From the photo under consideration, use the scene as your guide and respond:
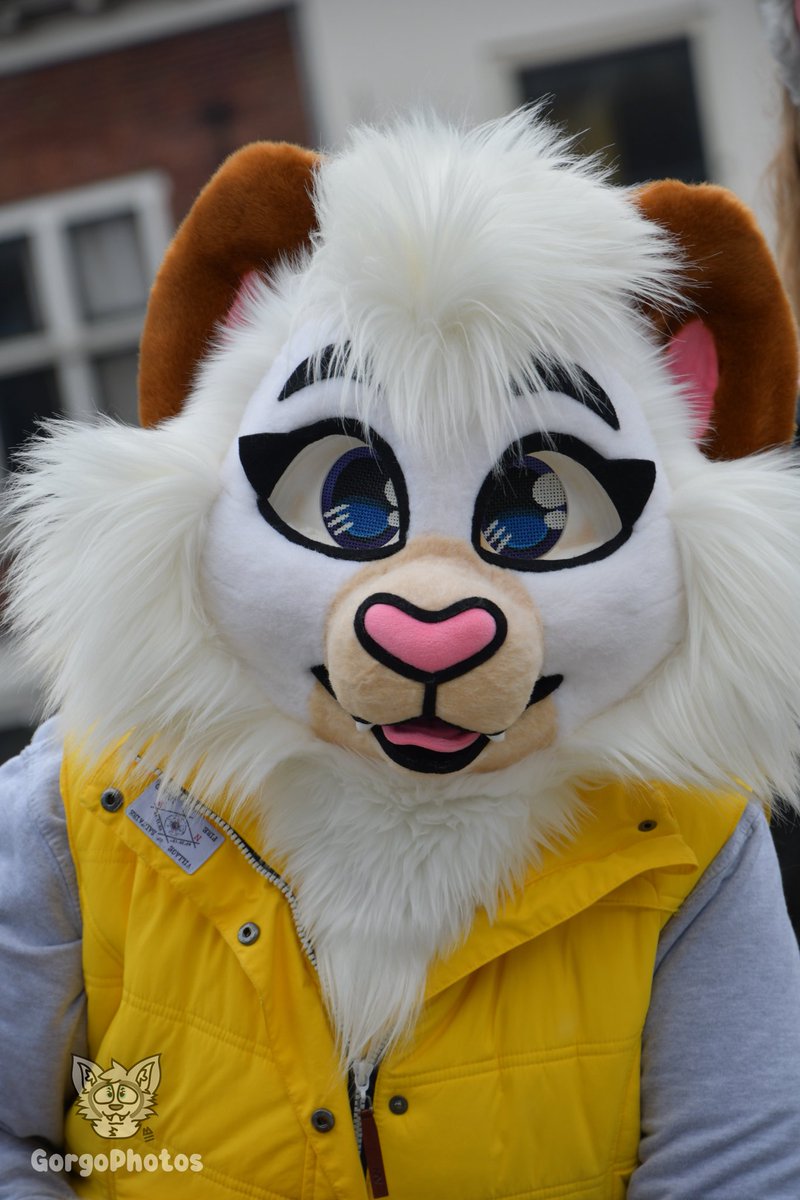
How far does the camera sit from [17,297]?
554 cm

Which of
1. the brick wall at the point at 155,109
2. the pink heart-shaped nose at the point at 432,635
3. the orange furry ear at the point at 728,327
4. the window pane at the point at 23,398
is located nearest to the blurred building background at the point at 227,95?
the brick wall at the point at 155,109

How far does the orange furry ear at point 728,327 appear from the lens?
1.03 metres

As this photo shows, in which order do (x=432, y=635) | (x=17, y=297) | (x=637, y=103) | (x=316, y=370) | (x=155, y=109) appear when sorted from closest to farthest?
(x=432, y=635) → (x=316, y=370) → (x=637, y=103) → (x=155, y=109) → (x=17, y=297)

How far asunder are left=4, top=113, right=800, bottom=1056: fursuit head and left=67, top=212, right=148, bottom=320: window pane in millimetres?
4491

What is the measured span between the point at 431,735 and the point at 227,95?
4861mm

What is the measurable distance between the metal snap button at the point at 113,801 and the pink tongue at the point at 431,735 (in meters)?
0.29

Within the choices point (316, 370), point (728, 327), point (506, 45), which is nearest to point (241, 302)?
point (316, 370)

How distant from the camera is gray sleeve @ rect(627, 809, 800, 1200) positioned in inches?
40.7

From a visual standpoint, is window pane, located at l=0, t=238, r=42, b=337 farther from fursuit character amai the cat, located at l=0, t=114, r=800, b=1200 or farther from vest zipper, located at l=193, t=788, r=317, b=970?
vest zipper, located at l=193, t=788, r=317, b=970

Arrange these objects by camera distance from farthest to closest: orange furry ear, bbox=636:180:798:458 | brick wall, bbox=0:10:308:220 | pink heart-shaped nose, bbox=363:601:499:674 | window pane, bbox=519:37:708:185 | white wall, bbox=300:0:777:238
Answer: brick wall, bbox=0:10:308:220 → window pane, bbox=519:37:708:185 → white wall, bbox=300:0:777:238 → orange furry ear, bbox=636:180:798:458 → pink heart-shaped nose, bbox=363:601:499:674

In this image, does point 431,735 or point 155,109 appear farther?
point 155,109

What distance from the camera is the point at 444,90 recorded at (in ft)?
15.5

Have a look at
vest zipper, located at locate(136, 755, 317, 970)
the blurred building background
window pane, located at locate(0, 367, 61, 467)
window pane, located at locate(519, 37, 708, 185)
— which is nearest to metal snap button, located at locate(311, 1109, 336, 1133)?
vest zipper, located at locate(136, 755, 317, 970)

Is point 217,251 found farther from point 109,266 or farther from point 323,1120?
point 109,266
